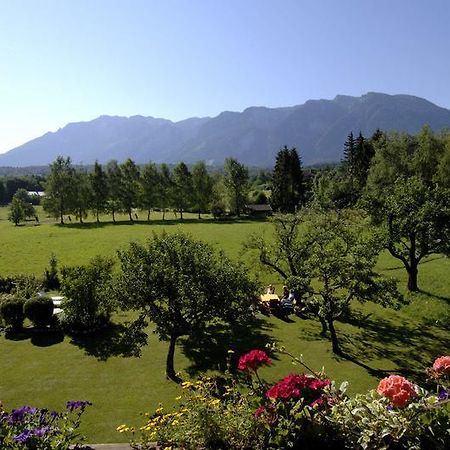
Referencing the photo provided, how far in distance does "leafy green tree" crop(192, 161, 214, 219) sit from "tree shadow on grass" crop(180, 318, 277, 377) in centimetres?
6317

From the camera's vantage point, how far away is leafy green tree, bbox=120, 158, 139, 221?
82875 mm

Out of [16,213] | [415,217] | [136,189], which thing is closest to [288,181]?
[136,189]

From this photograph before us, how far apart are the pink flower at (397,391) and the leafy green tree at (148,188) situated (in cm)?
7937

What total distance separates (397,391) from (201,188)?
8245cm

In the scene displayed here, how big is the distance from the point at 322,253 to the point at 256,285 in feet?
12.7

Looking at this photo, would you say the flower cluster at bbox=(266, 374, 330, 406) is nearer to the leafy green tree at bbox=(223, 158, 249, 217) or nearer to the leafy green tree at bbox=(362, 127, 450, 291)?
the leafy green tree at bbox=(362, 127, 450, 291)

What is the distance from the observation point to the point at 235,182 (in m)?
90.1

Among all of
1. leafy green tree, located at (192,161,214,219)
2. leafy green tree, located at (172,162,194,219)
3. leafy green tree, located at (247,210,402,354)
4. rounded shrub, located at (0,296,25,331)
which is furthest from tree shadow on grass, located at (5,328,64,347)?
leafy green tree, located at (192,161,214,219)

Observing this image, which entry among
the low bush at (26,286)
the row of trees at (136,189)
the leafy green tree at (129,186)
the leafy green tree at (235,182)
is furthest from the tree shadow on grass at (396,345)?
the leafy green tree at (235,182)

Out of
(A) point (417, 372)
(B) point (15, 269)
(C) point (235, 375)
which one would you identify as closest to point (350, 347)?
(A) point (417, 372)

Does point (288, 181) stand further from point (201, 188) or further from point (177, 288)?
point (177, 288)

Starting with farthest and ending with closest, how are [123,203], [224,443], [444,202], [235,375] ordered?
[123,203], [444,202], [235,375], [224,443]

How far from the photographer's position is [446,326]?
24766 mm

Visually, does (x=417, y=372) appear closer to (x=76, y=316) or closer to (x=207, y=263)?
(x=207, y=263)
